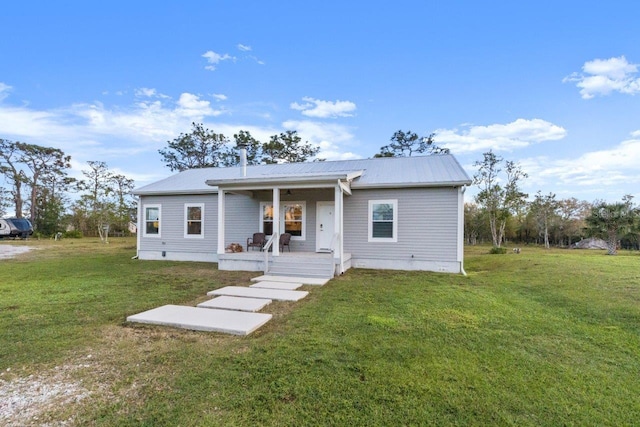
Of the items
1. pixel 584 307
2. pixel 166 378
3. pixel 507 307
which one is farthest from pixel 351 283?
pixel 166 378

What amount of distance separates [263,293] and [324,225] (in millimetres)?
4579

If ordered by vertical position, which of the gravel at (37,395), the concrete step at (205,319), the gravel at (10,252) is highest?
the concrete step at (205,319)

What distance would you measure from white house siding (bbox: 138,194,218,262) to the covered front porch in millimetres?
675

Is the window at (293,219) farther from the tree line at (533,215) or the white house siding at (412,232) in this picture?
the tree line at (533,215)

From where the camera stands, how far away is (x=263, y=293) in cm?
624

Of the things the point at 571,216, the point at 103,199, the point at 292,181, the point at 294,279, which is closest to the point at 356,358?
the point at 294,279

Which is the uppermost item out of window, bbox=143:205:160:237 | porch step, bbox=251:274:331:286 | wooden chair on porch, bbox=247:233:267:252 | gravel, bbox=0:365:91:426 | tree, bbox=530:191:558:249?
tree, bbox=530:191:558:249

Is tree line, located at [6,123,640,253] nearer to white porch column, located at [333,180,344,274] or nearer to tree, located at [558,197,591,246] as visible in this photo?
tree, located at [558,197,591,246]

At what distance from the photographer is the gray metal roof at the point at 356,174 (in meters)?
8.92

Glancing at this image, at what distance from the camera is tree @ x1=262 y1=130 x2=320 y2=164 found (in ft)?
79.5

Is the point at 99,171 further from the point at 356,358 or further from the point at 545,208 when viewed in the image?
the point at 545,208

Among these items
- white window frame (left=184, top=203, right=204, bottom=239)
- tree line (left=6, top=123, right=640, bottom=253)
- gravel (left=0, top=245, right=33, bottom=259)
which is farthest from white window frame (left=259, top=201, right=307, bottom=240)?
gravel (left=0, top=245, right=33, bottom=259)

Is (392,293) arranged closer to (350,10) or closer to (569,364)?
(569,364)

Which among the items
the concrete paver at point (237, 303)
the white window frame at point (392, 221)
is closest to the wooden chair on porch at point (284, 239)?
the white window frame at point (392, 221)
